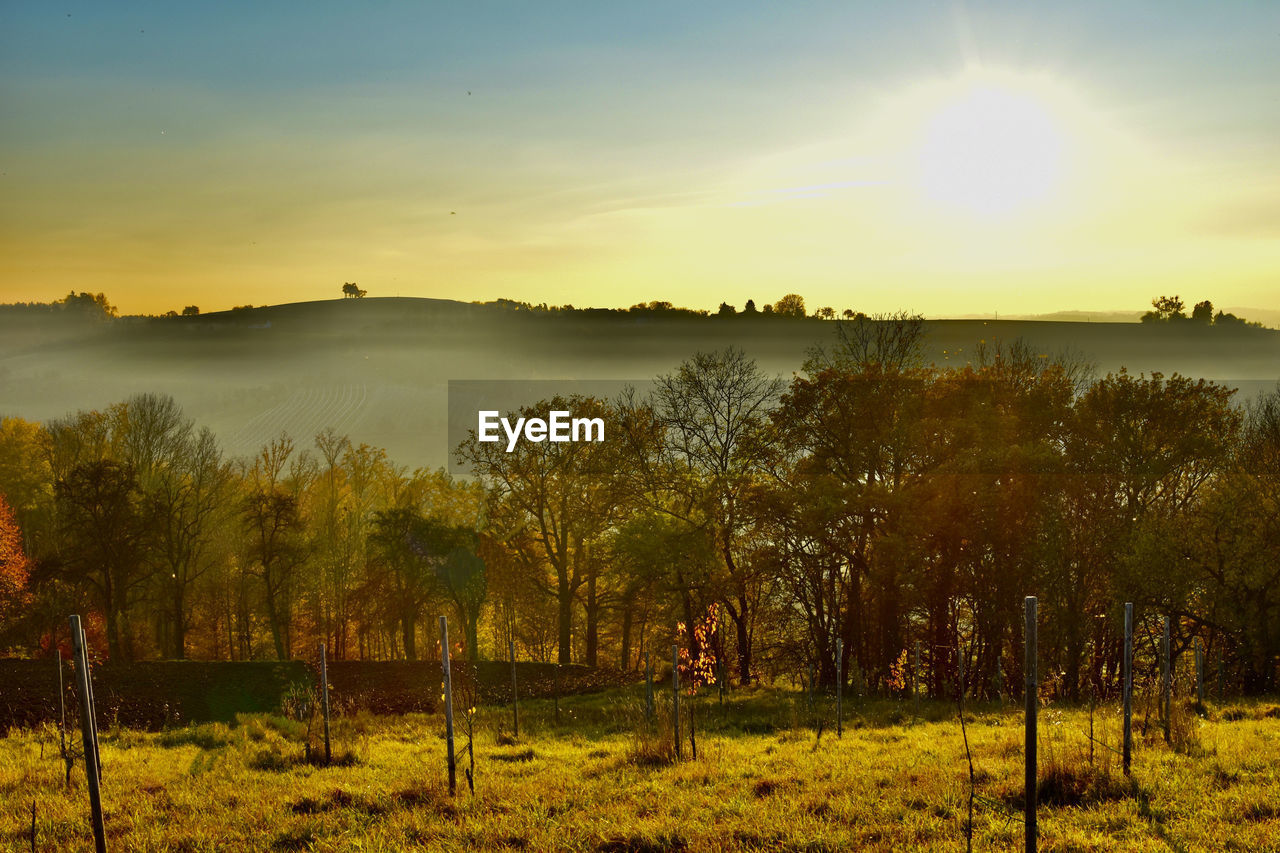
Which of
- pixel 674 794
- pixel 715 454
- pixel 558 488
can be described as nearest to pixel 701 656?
pixel 715 454

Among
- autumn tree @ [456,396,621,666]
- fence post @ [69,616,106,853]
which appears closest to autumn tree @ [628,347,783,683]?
autumn tree @ [456,396,621,666]

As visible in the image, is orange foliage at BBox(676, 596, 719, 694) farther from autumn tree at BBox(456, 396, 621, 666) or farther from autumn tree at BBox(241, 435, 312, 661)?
autumn tree at BBox(241, 435, 312, 661)

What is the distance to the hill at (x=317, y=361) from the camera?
148 meters

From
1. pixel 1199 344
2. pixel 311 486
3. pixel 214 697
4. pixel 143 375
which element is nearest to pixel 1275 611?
pixel 214 697

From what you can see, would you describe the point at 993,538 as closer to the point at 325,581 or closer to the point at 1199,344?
the point at 325,581

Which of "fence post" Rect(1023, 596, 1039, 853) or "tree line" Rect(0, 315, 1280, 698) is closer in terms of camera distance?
"fence post" Rect(1023, 596, 1039, 853)

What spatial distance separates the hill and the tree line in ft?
232

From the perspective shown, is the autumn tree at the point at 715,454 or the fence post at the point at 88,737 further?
the autumn tree at the point at 715,454

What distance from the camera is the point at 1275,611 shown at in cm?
2838

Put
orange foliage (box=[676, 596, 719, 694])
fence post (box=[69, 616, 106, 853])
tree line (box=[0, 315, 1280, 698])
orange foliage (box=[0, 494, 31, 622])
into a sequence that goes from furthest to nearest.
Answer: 1. orange foliage (box=[0, 494, 31, 622])
2. orange foliage (box=[676, 596, 719, 694])
3. tree line (box=[0, 315, 1280, 698])
4. fence post (box=[69, 616, 106, 853])

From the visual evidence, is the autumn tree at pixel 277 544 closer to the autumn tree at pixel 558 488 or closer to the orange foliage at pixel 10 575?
the orange foliage at pixel 10 575

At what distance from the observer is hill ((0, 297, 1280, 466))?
486 feet

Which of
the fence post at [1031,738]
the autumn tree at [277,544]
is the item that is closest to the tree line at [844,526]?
the autumn tree at [277,544]

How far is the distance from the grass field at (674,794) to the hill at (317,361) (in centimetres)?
9921
